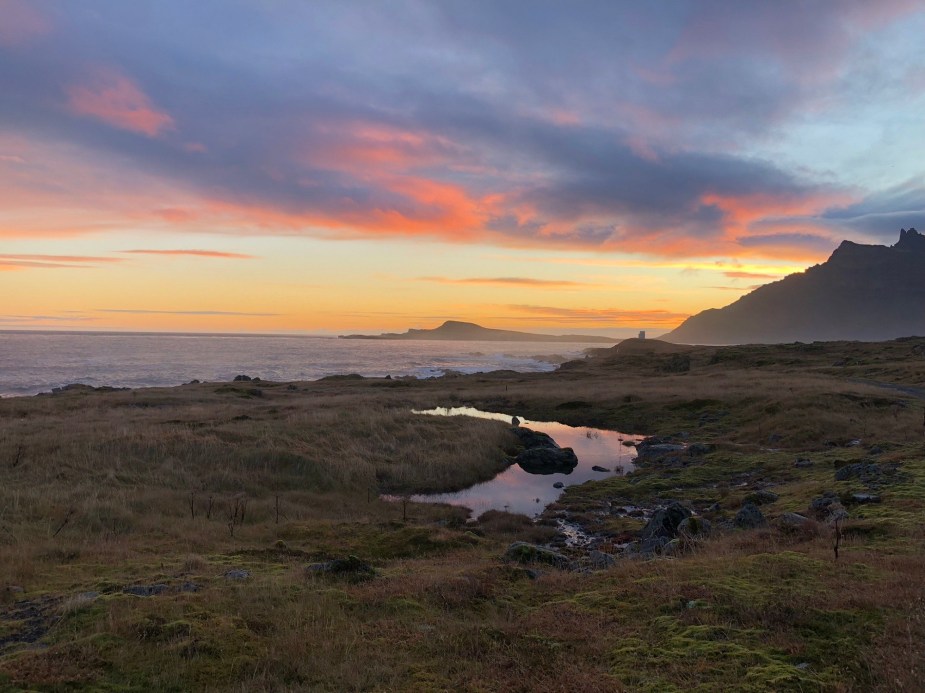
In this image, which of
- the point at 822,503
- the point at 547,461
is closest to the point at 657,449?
the point at 547,461

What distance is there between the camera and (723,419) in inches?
1687

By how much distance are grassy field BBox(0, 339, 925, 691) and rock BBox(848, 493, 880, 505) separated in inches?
8.2

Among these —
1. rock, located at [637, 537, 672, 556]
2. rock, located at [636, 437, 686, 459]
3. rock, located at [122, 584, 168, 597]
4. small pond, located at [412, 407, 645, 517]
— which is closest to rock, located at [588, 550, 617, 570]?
rock, located at [637, 537, 672, 556]

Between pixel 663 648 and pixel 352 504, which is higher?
pixel 663 648

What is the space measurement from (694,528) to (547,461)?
1884 cm

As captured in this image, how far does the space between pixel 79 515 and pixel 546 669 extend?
16.7m

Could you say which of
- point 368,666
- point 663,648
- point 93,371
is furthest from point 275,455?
point 93,371

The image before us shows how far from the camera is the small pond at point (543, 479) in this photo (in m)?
26.5

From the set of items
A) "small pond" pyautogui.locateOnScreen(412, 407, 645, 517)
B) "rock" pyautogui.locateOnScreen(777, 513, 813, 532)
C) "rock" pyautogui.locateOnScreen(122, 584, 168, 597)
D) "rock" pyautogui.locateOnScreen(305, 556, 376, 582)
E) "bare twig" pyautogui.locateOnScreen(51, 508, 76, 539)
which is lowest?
"small pond" pyautogui.locateOnScreen(412, 407, 645, 517)

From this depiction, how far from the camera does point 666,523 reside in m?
17.3

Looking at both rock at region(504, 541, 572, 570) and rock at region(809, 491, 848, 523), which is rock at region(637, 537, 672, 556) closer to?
rock at region(504, 541, 572, 570)

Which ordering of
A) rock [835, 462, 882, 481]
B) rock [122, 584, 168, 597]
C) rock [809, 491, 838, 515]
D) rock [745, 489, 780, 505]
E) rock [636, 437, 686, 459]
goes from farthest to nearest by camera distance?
rock [636, 437, 686, 459]
rock [745, 489, 780, 505]
rock [835, 462, 882, 481]
rock [809, 491, 838, 515]
rock [122, 584, 168, 597]

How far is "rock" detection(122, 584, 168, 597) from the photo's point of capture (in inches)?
413

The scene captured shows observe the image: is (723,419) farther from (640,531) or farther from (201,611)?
(201,611)
